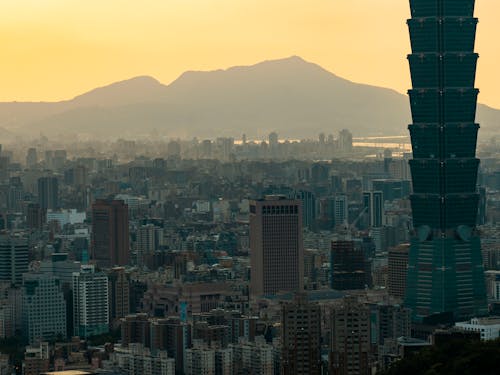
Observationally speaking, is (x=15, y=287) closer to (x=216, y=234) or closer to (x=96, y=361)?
(x=96, y=361)

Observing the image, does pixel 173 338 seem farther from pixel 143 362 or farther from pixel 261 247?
pixel 261 247

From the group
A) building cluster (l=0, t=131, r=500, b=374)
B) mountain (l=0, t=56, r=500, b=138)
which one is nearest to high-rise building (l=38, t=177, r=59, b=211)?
building cluster (l=0, t=131, r=500, b=374)

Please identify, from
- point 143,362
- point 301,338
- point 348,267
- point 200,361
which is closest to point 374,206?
point 348,267

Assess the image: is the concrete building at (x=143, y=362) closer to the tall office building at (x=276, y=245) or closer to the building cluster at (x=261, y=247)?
the building cluster at (x=261, y=247)

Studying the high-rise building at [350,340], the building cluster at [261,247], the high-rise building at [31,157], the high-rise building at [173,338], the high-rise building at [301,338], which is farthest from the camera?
the high-rise building at [31,157]

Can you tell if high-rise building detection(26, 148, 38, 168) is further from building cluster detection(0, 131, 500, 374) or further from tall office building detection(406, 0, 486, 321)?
tall office building detection(406, 0, 486, 321)

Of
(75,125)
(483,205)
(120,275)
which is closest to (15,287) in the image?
(120,275)

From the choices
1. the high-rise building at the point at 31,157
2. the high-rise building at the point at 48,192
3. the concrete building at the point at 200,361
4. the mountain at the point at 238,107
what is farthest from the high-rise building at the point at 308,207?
the concrete building at the point at 200,361
